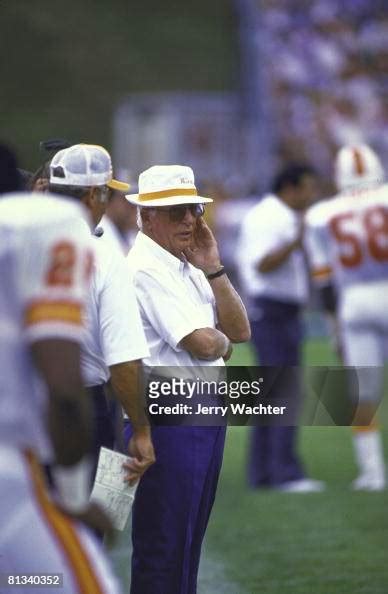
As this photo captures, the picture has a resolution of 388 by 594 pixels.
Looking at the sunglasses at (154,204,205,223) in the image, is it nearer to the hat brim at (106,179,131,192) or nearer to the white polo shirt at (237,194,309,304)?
the hat brim at (106,179,131,192)

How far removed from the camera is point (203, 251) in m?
4.45

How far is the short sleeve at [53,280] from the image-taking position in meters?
2.63

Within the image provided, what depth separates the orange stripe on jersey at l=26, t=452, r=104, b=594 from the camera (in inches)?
108

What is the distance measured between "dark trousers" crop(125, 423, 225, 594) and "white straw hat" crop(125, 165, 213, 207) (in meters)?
0.64

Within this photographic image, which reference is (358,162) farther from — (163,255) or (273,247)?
(163,255)

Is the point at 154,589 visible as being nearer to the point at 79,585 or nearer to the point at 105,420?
the point at 105,420

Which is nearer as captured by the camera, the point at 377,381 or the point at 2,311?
the point at 2,311

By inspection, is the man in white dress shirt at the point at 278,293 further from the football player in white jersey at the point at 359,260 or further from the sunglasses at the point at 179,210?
the sunglasses at the point at 179,210

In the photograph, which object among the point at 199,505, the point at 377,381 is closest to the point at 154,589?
the point at 199,505

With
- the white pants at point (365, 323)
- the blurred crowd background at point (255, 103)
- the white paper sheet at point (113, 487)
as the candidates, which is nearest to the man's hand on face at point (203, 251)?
the white paper sheet at point (113, 487)

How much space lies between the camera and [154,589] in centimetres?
422

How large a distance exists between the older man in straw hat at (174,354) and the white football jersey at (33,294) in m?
1.46

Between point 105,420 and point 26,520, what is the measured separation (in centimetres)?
155

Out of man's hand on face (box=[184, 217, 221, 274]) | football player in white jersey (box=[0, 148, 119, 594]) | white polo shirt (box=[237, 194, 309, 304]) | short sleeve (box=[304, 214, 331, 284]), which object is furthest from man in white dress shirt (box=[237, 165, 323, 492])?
football player in white jersey (box=[0, 148, 119, 594])
